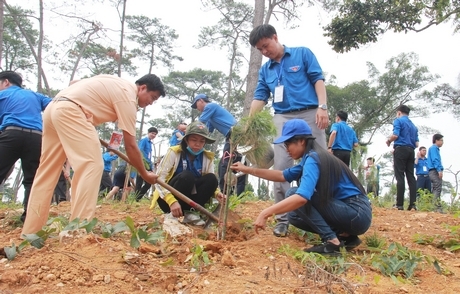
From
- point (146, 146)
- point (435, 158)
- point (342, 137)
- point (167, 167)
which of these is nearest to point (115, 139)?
point (167, 167)

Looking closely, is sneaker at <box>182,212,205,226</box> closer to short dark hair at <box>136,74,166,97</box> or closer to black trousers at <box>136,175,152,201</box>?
short dark hair at <box>136,74,166,97</box>

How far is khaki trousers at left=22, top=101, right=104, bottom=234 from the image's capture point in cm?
253

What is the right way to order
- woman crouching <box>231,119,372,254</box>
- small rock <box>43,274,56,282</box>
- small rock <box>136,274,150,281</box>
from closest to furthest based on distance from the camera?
small rock <box>43,274,56,282</box> → small rock <box>136,274,150,281</box> → woman crouching <box>231,119,372,254</box>

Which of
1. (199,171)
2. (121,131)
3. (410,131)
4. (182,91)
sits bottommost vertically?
(199,171)

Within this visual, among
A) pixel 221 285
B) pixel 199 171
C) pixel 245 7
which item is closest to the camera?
pixel 221 285

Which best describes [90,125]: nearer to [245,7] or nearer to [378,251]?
[378,251]

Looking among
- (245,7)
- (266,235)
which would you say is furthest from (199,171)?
(245,7)

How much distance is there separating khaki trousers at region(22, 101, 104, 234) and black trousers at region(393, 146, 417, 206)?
479cm

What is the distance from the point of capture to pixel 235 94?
24938 millimetres

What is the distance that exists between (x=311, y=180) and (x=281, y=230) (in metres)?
0.82

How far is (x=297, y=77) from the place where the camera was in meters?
3.49

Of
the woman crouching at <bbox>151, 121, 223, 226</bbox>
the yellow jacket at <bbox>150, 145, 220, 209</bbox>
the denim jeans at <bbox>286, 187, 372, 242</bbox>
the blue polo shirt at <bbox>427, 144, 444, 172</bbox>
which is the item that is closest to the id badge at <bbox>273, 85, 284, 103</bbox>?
the woman crouching at <bbox>151, 121, 223, 226</bbox>

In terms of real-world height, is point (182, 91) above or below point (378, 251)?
above

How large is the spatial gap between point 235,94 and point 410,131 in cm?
1925
